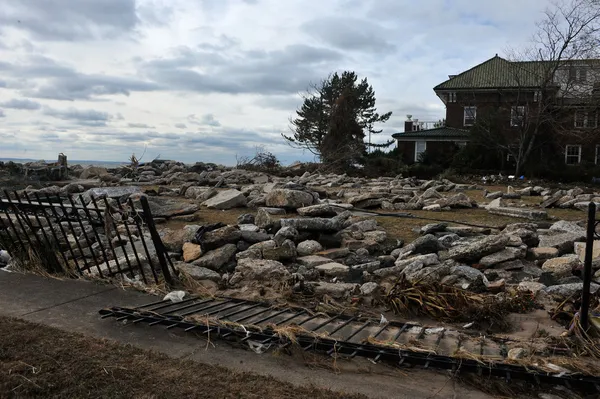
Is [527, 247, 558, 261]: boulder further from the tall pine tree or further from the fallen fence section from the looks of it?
the tall pine tree

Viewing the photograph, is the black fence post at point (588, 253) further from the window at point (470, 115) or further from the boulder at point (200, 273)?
the window at point (470, 115)

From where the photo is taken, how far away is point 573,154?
32.9m

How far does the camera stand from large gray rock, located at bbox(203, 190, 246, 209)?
12.7 metres

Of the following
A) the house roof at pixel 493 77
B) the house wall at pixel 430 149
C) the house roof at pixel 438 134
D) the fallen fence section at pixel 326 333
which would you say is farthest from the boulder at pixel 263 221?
the house roof at pixel 438 134

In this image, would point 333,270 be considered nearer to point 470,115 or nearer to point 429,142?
point 429,142

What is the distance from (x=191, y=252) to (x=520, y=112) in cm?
2963

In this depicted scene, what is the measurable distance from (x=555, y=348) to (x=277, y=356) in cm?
198

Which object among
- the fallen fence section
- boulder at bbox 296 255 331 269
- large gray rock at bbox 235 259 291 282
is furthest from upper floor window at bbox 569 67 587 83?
the fallen fence section

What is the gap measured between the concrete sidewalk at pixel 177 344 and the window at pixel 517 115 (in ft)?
99.9

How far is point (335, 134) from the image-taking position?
35.4 meters

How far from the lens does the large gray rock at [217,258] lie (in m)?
6.42

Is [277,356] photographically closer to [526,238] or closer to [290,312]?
[290,312]

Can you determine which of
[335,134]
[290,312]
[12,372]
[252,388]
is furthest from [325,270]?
[335,134]

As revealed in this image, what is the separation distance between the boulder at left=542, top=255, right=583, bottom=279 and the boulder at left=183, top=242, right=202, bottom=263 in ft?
15.1
